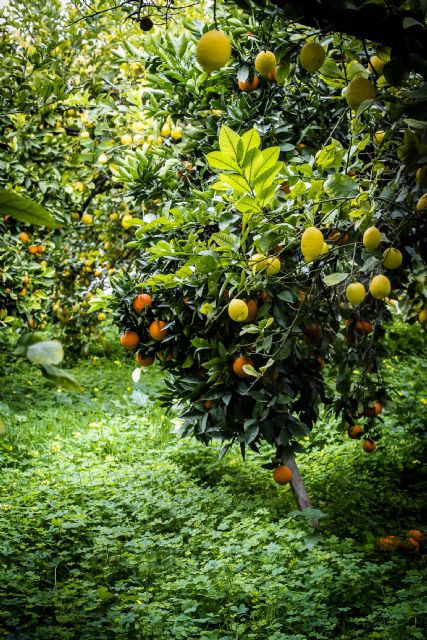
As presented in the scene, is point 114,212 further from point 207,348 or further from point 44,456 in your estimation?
point 207,348

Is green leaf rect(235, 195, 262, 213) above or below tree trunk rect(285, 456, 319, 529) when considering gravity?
above

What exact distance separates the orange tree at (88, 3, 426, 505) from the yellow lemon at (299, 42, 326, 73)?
170 mm

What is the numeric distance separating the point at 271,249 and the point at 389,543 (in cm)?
181

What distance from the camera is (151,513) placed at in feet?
13.3

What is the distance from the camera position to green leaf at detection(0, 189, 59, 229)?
759mm

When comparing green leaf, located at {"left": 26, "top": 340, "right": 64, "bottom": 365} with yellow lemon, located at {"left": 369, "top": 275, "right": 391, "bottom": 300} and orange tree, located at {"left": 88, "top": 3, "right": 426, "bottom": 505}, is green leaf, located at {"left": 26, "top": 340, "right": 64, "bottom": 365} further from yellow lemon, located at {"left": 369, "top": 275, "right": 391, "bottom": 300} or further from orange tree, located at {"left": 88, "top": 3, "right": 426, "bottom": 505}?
yellow lemon, located at {"left": 369, "top": 275, "right": 391, "bottom": 300}

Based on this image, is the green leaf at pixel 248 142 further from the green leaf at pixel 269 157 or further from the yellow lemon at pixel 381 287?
the yellow lemon at pixel 381 287

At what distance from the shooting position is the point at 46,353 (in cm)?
73

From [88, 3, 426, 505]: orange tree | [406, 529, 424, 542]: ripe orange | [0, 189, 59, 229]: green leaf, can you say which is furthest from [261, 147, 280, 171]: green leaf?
[406, 529, 424, 542]: ripe orange

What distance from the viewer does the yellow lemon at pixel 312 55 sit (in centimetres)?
171

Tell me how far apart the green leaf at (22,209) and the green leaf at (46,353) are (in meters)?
0.14

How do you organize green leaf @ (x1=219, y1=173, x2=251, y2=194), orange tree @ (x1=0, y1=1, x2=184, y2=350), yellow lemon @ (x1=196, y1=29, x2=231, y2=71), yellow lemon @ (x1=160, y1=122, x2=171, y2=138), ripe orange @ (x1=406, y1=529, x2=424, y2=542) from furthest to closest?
orange tree @ (x1=0, y1=1, x2=184, y2=350) → yellow lemon @ (x1=160, y1=122, x2=171, y2=138) → ripe orange @ (x1=406, y1=529, x2=424, y2=542) → green leaf @ (x1=219, y1=173, x2=251, y2=194) → yellow lemon @ (x1=196, y1=29, x2=231, y2=71)

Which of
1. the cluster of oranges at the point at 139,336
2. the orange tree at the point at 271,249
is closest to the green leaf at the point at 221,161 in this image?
the orange tree at the point at 271,249

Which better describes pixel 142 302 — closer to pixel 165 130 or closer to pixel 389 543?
pixel 165 130
